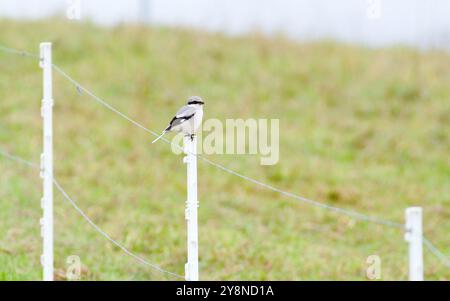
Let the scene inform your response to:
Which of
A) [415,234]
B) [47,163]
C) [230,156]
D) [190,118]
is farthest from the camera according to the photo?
[230,156]

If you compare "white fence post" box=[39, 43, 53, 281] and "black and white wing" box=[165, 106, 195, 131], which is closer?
"black and white wing" box=[165, 106, 195, 131]

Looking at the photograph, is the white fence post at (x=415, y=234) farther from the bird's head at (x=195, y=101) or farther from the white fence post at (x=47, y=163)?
the white fence post at (x=47, y=163)

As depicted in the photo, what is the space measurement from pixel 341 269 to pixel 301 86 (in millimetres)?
6645

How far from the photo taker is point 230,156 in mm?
12258

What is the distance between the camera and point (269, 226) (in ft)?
32.0

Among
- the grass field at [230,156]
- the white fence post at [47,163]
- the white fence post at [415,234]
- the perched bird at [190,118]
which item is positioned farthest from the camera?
the grass field at [230,156]

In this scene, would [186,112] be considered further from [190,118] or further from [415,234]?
[415,234]

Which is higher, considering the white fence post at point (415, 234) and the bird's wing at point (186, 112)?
the bird's wing at point (186, 112)

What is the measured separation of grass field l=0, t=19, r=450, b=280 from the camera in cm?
852

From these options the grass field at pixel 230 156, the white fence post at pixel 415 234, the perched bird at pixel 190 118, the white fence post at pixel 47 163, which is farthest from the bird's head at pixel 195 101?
the grass field at pixel 230 156

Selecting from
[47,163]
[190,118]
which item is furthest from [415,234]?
[47,163]

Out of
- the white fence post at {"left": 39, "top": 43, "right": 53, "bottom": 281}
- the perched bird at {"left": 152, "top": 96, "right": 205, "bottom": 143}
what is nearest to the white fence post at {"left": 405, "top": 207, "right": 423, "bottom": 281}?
the perched bird at {"left": 152, "top": 96, "right": 205, "bottom": 143}

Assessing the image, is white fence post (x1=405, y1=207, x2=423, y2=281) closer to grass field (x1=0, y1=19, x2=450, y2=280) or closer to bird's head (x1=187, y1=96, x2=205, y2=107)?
bird's head (x1=187, y1=96, x2=205, y2=107)

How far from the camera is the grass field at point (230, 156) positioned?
27.9ft
